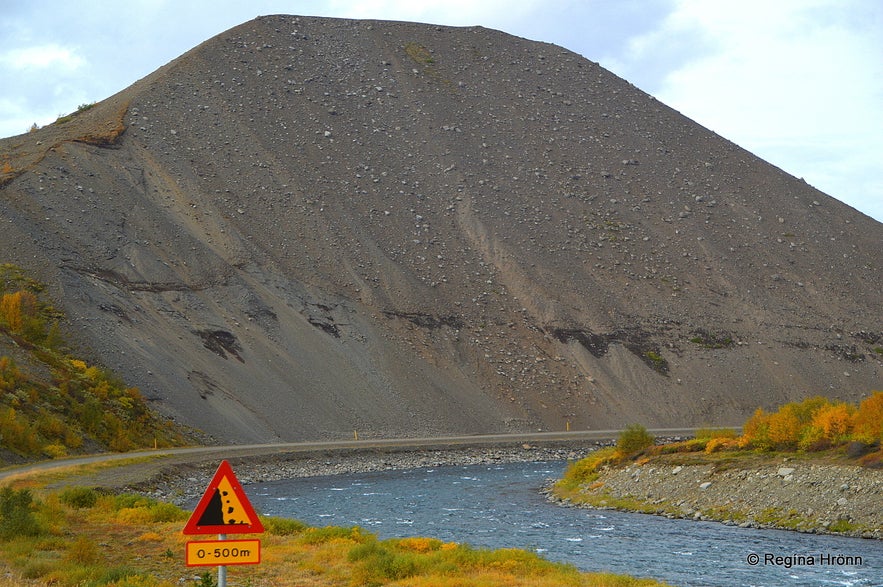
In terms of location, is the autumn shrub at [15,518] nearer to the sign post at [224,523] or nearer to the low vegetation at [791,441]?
the sign post at [224,523]

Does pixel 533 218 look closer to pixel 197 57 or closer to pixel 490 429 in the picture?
pixel 490 429

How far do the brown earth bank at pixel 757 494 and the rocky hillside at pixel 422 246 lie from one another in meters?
25.8

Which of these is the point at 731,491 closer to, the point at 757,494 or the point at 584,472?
the point at 757,494

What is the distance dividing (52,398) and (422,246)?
39.3 m

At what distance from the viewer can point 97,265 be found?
61688 mm

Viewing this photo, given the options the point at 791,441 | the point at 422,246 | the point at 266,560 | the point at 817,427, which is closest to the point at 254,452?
the point at 791,441

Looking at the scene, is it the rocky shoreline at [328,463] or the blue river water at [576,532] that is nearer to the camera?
the blue river water at [576,532]

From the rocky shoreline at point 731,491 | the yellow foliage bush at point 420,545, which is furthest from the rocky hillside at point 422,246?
the yellow foliage bush at point 420,545

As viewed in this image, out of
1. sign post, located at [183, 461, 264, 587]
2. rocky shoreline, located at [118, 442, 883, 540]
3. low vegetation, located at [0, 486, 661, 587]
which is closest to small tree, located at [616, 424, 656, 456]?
rocky shoreline, located at [118, 442, 883, 540]

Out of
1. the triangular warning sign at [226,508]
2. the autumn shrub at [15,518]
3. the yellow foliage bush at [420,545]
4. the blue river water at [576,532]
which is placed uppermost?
the triangular warning sign at [226,508]

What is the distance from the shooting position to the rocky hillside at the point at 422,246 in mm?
60281

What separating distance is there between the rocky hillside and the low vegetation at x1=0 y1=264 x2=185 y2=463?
1995 millimetres

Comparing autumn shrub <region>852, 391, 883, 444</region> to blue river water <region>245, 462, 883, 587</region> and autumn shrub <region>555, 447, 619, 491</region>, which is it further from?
autumn shrub <region>555, 447, 619, 491</region>

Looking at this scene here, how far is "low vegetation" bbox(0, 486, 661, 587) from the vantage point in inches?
588
